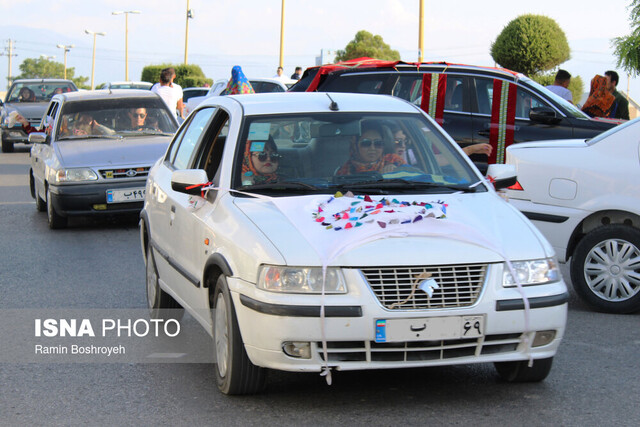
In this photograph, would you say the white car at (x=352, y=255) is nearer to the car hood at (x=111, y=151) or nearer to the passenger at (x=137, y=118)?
the car hood at (x=111, y=151)

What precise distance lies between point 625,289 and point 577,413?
286cm

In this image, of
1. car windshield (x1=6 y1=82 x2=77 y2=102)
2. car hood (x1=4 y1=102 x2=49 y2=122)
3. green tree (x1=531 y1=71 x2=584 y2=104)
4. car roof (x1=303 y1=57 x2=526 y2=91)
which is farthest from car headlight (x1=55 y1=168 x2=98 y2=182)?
green tree (x1=531 y1=71 x2=584 y2=104)

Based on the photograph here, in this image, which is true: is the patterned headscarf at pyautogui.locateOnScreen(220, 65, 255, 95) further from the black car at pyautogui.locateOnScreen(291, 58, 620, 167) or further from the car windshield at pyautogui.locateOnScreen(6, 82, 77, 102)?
the car windshield at pyautogui.locateOnScreen(6, 82, 77, 102)

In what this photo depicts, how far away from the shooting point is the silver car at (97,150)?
12023 mm

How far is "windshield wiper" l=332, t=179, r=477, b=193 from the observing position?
5711 mm

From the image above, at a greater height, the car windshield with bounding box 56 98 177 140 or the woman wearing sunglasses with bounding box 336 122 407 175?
the woman wearing sunglasses with bounding box 336 122 407 175

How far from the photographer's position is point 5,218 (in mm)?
13539

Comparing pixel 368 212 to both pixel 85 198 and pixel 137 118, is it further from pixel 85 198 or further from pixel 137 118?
pixel 137 118

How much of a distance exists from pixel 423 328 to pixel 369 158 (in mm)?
1508

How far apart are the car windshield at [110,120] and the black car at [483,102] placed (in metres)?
2.57

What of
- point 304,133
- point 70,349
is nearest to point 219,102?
point 304,133

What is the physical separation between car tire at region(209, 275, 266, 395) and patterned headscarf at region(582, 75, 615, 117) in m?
10.4

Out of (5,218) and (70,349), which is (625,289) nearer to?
(70,349)

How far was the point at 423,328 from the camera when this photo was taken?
4715 millimetres
